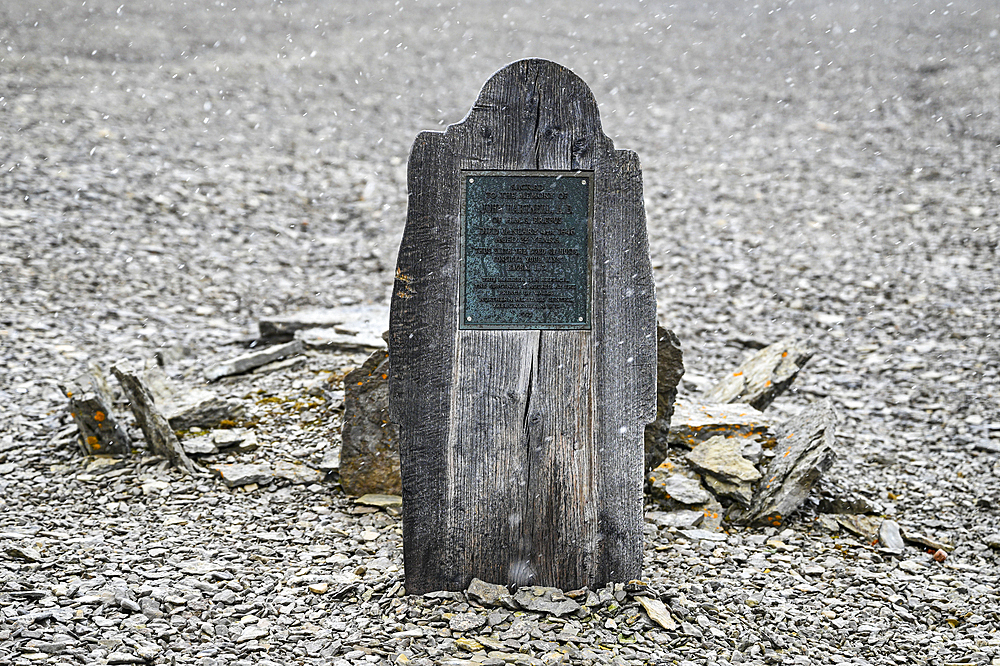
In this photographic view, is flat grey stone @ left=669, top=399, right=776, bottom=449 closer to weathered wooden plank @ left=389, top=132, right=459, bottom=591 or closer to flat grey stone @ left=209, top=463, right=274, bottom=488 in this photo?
weathered wooden plank @ left=389, top=132, right=459, bottom=591

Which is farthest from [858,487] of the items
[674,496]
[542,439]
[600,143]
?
[600,143]

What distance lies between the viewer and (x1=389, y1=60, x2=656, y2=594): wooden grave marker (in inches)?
128

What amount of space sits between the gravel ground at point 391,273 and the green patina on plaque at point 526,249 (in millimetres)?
1154

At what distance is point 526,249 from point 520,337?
1.14 ft

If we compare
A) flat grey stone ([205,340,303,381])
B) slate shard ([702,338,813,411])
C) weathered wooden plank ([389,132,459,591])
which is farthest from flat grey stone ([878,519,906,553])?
flat grey stone ([205,340,303,381])

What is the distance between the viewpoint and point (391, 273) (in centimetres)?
873

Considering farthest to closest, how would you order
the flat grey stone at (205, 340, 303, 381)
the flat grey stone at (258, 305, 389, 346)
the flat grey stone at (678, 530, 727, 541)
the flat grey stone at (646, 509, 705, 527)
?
the flat grey stone at (258, 305, 389, 346) < the flat grey stone at (205, 340, 303, 381) < the flat grey stone at (646, 509, 705, 527) < the flat grey stone at (678, 530, 727, 541)

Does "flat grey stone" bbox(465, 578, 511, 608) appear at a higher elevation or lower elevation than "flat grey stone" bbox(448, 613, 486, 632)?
higher

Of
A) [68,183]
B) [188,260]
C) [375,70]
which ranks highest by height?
[375,70]

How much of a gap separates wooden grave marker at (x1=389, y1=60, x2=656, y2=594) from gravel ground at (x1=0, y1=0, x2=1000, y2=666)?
1.15 ft

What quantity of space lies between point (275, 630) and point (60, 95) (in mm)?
10787

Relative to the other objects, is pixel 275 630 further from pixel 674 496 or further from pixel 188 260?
pixel 188 260

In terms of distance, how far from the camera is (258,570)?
3.65 m

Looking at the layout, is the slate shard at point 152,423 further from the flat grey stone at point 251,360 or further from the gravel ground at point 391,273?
the flat grey stone at point 251,360
